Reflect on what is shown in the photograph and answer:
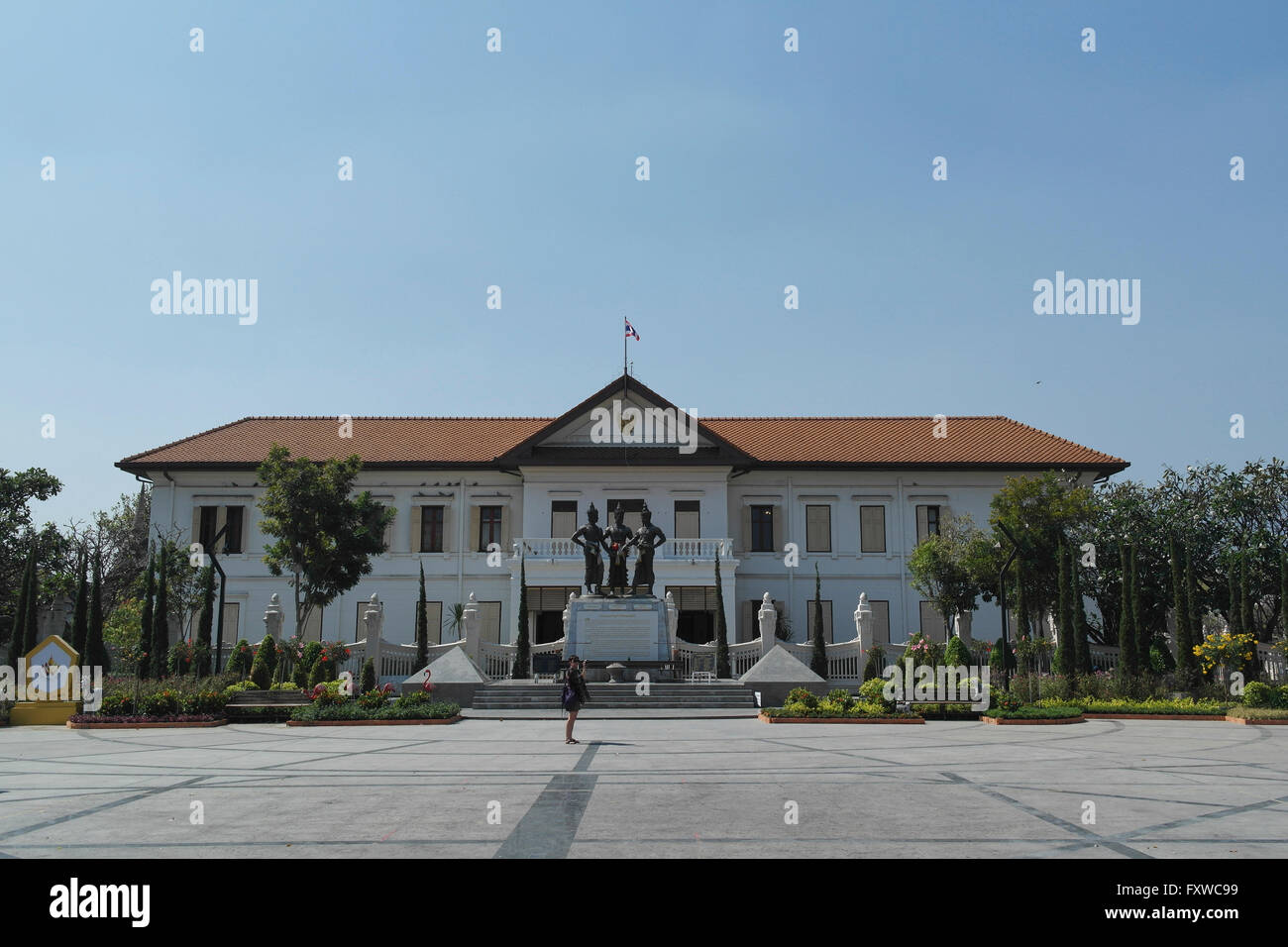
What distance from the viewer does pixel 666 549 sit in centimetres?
3631

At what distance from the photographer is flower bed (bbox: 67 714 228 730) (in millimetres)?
19047

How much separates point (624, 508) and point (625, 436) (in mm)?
2773

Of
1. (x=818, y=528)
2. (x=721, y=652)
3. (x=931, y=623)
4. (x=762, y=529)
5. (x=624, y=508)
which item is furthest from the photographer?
(x=762, y=529)

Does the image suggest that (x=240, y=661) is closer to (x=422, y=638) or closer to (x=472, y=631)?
(x=422, y=638)

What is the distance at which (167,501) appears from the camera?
3869cm

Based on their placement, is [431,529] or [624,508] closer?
[624,508]

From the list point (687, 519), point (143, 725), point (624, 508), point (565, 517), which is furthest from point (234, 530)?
point (143, 725)

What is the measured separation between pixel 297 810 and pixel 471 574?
1181 inches

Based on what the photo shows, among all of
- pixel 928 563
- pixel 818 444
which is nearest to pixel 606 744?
pixel 928 563

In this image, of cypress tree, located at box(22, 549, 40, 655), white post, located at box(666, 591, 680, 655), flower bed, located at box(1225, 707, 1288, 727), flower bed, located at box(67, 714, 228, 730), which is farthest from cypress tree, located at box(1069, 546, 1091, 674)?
cypress tree, located at box(22, 549, 40, 655)

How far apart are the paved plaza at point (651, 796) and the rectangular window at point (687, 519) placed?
21.8 metres

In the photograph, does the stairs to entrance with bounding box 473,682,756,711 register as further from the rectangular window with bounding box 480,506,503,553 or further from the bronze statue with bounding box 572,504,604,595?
the rectangular window with bounding box 480,506,503,553

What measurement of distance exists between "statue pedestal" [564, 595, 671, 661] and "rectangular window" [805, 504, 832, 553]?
42.0 ft
